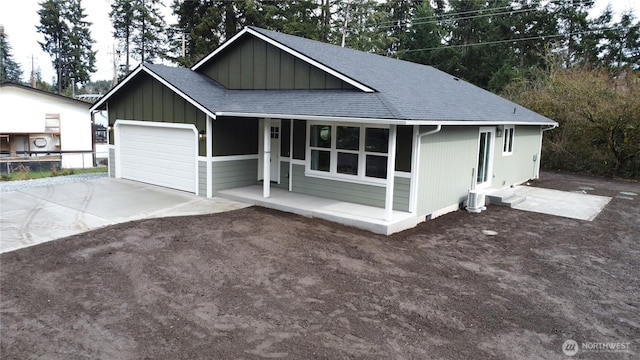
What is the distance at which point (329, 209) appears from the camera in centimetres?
897

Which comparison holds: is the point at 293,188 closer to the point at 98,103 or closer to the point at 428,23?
the point at 98,103

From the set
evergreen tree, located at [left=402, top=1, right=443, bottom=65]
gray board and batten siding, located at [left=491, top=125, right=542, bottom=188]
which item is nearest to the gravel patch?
gray board and batten siding, located at [left=491, top=125, right=542, bottom=188]

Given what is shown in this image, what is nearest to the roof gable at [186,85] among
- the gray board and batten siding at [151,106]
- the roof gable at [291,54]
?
the gray board and batten siding at [151,106]

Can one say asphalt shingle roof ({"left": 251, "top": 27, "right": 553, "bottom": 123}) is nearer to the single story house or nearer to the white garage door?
the single story house

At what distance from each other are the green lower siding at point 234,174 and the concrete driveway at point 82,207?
2.05 ft

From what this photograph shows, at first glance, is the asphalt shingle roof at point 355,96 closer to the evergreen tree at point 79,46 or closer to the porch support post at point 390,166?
the porch support post at point 390,166

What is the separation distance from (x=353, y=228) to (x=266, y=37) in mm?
5564

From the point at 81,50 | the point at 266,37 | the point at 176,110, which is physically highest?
the point at 81,50

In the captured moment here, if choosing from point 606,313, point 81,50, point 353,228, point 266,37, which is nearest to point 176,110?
point 266,37

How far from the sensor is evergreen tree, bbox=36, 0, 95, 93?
4119 cm

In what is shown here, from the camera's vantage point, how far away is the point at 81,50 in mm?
43781

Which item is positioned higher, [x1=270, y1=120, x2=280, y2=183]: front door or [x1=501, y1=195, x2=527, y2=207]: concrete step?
[x1=270, y1=120, x2=280, y2=183]: front door

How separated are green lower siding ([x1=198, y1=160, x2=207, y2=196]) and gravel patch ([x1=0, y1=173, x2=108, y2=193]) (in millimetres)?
4694

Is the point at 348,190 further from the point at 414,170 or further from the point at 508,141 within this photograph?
the point at 508,141
